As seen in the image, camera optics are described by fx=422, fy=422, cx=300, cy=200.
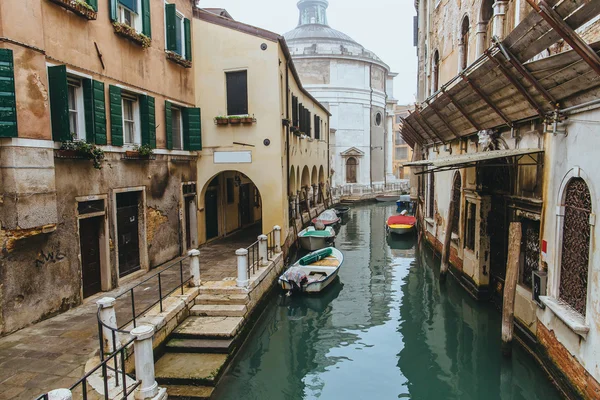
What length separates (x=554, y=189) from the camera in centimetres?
639

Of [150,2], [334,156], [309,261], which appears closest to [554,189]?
[309,261]

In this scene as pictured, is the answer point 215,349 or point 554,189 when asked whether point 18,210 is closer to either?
point 215,349

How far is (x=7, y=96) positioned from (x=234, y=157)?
636 cm

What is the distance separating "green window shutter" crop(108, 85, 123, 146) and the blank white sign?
11.7 ft

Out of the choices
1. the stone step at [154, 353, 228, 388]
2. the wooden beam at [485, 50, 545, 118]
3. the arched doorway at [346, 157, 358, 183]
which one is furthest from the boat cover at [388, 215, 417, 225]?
the arched doorway at [346, 157, 358, 183]

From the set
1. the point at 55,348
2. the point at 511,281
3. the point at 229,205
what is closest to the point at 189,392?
the point at 55,348

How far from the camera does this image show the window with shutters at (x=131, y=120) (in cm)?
923

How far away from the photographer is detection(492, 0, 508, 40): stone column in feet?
28.1

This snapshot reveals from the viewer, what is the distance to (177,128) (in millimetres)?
11555

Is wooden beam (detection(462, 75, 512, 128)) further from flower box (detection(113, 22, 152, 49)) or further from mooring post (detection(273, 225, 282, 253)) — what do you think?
flower box (detection(113, 22, 152, 49))

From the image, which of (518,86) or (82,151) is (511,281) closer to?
(518,86)

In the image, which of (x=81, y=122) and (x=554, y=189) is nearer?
(x=554, y=189)

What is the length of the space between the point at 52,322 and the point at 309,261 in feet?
23.7

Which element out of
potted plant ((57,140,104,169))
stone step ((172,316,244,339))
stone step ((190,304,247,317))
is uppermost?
potted plant ((57,140,104,169))
